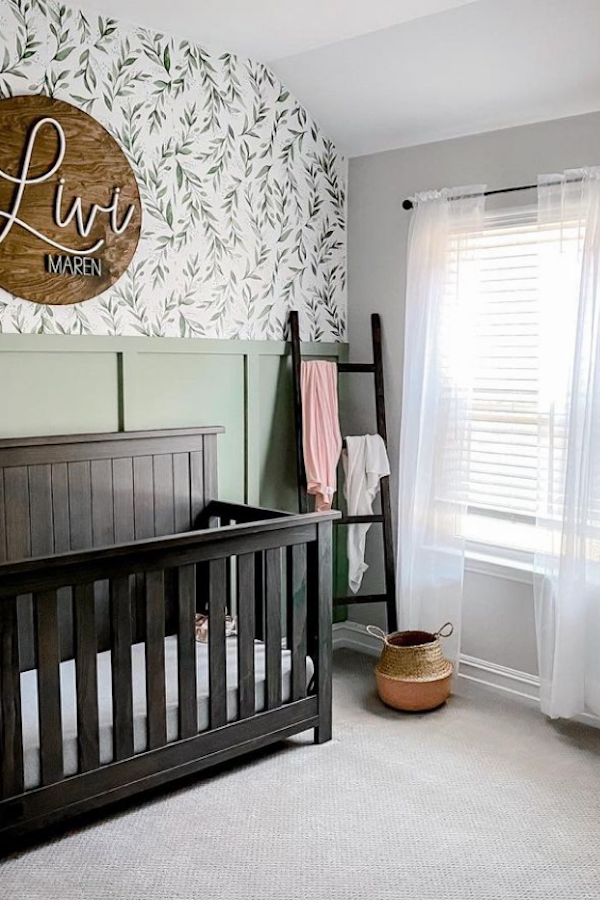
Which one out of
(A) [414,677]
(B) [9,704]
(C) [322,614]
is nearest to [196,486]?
(C) [322,614]

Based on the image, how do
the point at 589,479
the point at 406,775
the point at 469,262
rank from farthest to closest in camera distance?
the point at 469,262 → the point at 589,479 → the point at 406,775

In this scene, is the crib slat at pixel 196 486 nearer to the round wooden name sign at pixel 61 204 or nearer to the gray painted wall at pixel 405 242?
the round wooden name sign at pixel 61 204

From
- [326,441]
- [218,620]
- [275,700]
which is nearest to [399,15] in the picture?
[326,441]

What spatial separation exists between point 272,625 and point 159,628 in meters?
0.42

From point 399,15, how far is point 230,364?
1379 millimetres

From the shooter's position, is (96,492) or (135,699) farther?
(96,492)

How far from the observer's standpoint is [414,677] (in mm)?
3475

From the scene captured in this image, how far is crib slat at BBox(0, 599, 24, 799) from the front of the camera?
7.93 ft

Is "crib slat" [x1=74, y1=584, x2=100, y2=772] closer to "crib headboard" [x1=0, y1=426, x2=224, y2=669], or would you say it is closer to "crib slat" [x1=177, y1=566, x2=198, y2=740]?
"crib slat" [x1=177, y1=566, x2=198, y2=740]

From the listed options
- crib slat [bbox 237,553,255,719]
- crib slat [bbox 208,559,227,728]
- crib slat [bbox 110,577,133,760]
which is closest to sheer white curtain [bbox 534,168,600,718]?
crib slat [bbox 237,553,255,719]

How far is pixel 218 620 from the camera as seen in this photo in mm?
2891

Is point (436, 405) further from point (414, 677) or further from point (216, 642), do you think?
point (216, 642)

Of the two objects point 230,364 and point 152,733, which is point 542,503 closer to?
point 230,364

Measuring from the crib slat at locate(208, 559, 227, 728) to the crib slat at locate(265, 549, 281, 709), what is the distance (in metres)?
0.18
